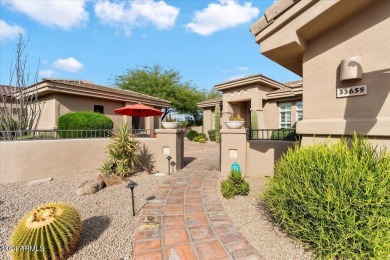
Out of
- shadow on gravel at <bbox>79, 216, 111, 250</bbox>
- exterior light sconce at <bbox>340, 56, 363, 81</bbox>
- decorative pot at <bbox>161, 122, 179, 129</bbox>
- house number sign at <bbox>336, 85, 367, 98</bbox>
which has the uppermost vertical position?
exterior light sconce at <bbox>340, 56, 363, 81</bbox>

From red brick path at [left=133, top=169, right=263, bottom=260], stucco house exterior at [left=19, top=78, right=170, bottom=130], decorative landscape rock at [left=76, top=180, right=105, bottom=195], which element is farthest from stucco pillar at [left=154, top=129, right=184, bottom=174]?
stucco house exterior at [left=19, top=78, right=170, bottom=130]

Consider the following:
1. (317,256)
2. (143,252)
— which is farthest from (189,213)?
(317,256)

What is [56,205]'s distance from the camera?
347 cm

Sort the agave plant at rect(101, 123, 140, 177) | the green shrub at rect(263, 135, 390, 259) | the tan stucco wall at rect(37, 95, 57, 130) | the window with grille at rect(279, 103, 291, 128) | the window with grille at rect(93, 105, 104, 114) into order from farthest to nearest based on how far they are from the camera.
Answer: the window with grille at rect(279, 103, 291, 128) → the window with grille at rect(93, 105, 104, 114) → the tan stucco wall at rect(37, 95, 57, 130) → the agave plant at rect(101, 123, 140, 177) → the green shrub at rect(263, 135, 390, 259)

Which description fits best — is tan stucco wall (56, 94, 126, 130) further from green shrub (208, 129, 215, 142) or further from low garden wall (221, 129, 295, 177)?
green shrub (208, 129, 215, 142)

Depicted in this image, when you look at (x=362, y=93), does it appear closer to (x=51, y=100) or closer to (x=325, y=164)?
(x=325, y=164)

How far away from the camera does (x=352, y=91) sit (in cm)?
418

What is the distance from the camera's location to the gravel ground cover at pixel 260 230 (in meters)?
3.17

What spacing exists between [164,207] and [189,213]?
A: 30.2 inches

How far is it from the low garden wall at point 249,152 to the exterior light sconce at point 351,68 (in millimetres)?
3585

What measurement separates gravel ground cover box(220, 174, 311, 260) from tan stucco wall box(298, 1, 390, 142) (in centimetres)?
241

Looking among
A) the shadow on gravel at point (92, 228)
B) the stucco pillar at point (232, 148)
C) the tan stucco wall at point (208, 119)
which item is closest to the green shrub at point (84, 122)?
the shadow on gravel at point (92, 228)

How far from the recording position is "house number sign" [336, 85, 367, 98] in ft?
13.2

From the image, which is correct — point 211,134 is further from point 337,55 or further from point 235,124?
point 337,55
